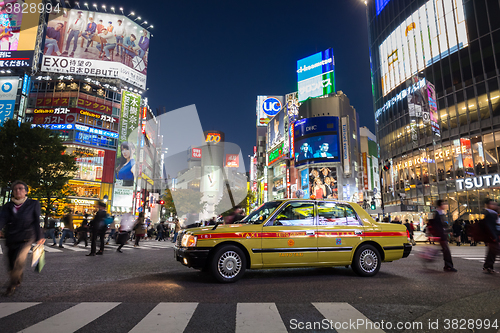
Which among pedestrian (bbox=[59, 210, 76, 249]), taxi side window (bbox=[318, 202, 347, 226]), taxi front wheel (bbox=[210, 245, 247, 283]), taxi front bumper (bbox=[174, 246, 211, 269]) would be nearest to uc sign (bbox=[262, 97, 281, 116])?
pedestrian (bbox=[59, 210, 76, 249])

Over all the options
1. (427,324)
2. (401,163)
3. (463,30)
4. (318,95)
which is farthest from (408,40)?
(427,324)

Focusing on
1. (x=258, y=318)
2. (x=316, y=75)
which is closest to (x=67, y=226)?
(x=258, y=318)

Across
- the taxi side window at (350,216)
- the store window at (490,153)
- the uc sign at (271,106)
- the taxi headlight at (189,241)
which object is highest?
the uc sign at (271,106)

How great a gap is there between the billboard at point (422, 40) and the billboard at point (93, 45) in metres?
39.1

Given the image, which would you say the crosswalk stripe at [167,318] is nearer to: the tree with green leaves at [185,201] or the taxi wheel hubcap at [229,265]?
the taxi wheel hubcap at [229,265]

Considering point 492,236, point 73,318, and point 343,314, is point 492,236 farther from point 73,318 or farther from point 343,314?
point 73,318

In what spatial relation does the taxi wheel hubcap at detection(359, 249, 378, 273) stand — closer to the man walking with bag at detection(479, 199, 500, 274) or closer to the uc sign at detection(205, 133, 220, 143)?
the man walking with bag at detection(479, 199, 500, 274)

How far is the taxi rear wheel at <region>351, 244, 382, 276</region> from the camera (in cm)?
658

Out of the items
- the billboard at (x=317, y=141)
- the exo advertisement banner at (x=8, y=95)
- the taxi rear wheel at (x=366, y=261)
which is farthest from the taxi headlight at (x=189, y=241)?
the billboard at (x=317, y=141)

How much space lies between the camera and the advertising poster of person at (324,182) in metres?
55.4

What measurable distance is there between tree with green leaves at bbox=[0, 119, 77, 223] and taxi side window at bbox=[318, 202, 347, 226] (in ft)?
76.3

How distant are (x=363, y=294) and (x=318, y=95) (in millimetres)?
59670

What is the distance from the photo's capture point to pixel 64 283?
582 cm

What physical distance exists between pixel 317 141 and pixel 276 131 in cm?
1870
